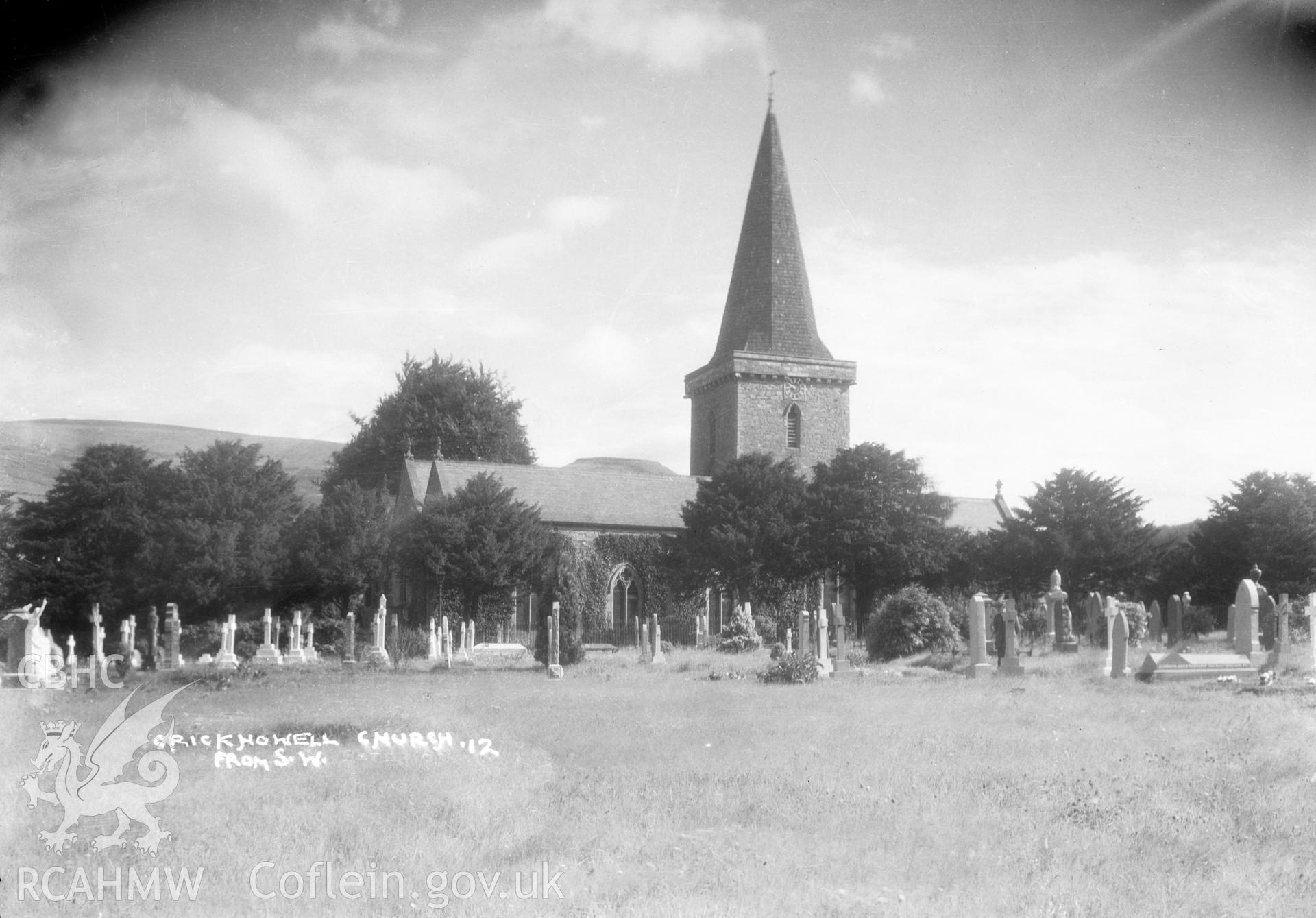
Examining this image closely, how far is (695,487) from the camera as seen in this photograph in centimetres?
4131

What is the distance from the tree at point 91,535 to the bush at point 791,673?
1003 cm

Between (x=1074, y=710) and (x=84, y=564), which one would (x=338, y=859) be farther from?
(x=1074, y=710)

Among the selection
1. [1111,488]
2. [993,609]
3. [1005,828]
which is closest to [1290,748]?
[1005,828]

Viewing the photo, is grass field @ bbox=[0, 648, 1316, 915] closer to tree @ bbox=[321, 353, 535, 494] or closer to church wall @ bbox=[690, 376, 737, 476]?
church wall @ bbox=[690, 376, 737, 476]

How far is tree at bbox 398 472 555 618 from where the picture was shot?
30328mm

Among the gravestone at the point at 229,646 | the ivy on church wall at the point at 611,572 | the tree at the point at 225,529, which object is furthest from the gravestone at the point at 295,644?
the ivy on church wall at the point at 611,572

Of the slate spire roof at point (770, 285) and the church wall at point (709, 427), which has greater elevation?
the slate spire roof at point (770, 285)

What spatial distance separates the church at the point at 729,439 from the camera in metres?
37.5

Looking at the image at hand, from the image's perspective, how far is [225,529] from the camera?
10.5 m

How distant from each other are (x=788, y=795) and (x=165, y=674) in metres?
5.89

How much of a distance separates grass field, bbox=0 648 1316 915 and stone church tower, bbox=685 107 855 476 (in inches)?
1287

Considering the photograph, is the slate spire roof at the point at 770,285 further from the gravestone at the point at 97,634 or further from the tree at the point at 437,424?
the gravestone at the point at 97,634

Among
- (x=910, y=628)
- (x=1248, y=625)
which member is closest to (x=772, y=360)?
(x=910, y=628)

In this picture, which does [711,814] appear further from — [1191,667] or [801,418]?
[801,418]
